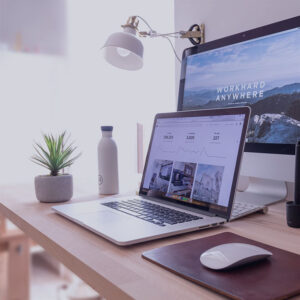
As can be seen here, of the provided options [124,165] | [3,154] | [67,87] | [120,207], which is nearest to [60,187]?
[120,207]

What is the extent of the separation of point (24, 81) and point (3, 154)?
20.5 inches

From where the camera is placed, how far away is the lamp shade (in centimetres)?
110

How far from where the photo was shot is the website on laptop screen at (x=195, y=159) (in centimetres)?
73

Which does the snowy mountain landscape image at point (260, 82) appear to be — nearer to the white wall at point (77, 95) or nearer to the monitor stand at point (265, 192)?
the monitor stand at point (265, 192)

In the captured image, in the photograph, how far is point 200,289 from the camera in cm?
41

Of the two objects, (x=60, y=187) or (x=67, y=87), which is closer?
(x=60, y=187)

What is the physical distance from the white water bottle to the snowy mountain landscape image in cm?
27

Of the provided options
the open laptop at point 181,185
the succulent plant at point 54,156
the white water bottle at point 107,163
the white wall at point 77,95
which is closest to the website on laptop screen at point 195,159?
the open laptop at point 181,185

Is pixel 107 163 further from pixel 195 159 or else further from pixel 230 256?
pixel 230 256

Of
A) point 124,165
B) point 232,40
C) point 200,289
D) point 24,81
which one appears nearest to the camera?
point 200,289

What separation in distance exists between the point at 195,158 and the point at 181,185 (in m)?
0.07

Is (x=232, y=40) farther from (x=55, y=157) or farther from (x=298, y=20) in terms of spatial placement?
(x=55, y=157)

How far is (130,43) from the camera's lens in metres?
1.10

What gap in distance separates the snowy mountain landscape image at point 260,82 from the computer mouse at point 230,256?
425 millimetres
